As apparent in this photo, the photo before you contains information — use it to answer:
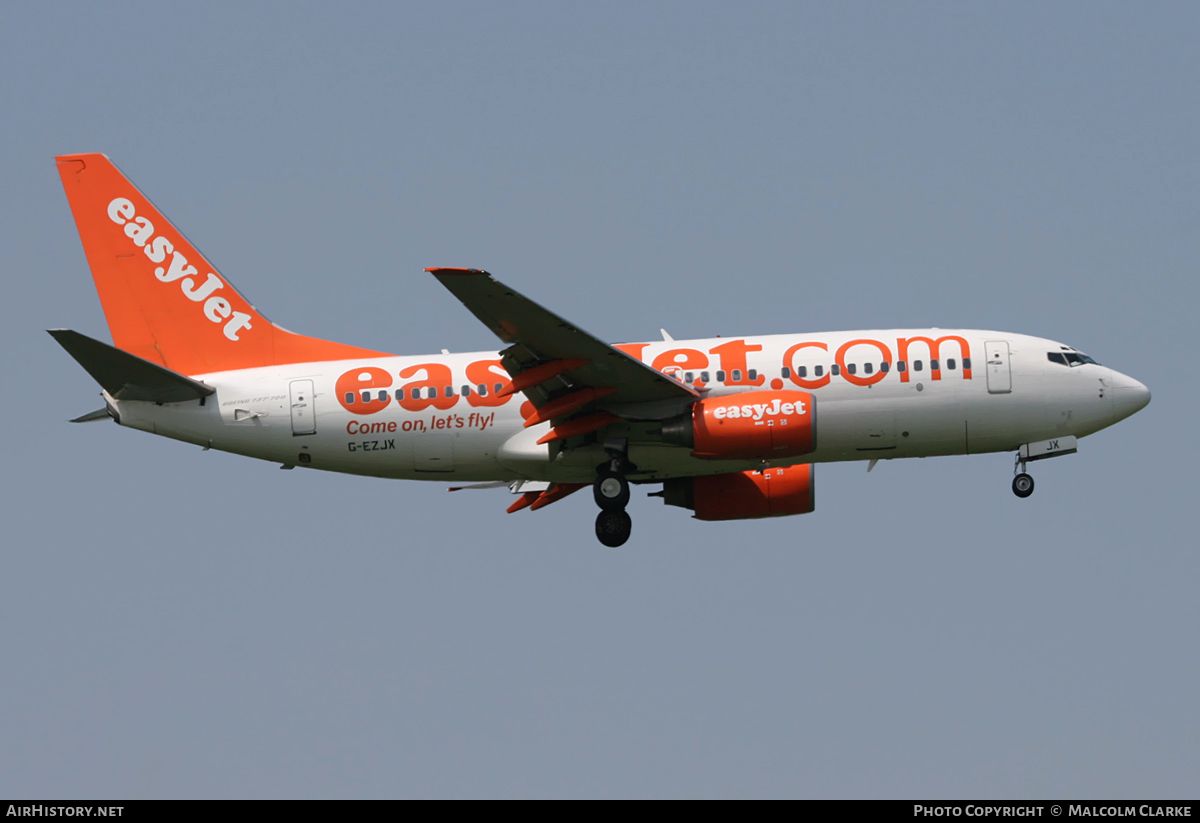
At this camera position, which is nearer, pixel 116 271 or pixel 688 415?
pixel 688 415

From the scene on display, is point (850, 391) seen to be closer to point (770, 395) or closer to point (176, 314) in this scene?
point (770, 395)

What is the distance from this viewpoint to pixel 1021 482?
3594 centimetres

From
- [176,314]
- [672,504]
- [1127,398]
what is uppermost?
[176,314]

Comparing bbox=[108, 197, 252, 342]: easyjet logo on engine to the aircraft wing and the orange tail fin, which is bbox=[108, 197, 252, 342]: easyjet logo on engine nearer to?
the orange tail fin

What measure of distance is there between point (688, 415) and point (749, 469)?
3143 millimetres

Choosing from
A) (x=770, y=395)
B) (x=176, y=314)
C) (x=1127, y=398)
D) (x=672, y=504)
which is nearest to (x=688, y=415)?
(x=770, y=395)

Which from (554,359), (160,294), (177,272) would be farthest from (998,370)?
(160,294)

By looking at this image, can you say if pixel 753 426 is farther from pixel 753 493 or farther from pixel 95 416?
pixel 95 416

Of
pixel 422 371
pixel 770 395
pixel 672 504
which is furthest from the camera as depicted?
pixel 672 504

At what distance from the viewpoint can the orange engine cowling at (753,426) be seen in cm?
3312

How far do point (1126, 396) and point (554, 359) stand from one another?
14.7m

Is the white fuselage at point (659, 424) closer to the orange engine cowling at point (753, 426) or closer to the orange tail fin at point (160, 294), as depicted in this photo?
the orange engine cowling at point (753, 426)

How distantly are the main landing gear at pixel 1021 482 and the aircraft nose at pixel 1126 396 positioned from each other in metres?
2.66

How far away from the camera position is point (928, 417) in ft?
113
